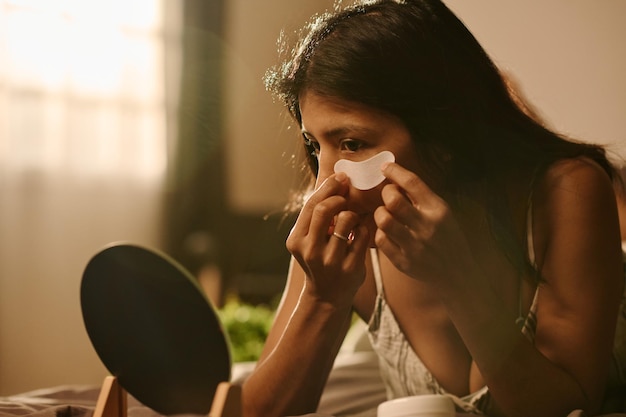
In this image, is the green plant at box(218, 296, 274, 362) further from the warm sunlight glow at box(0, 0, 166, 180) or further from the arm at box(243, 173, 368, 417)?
the arm at box(243, 173, 368, 417)

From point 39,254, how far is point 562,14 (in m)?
1.48

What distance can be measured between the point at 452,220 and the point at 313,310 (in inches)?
8.0

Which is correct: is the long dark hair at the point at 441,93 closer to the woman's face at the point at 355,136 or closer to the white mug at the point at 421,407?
the woman's face at the point at 355,136

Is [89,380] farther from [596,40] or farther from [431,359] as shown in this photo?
[596,40]

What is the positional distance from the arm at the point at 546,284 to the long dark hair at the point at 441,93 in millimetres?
51

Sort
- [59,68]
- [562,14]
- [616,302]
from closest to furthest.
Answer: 1. [616,302]
2. [562,14]
3. [59,68]

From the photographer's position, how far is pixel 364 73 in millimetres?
870

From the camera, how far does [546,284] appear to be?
850 millimetres

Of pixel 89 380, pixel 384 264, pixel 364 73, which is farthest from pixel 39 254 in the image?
pixel 364 73

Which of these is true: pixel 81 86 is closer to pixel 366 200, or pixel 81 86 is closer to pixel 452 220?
pixel 366 200

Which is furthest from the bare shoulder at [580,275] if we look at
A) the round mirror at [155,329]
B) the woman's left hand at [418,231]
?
the round mirror at [155,329]

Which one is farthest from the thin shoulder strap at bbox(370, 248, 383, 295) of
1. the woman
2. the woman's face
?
the woman's face

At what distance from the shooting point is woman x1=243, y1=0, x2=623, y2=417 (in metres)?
0.80

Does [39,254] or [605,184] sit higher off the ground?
[605,184]
